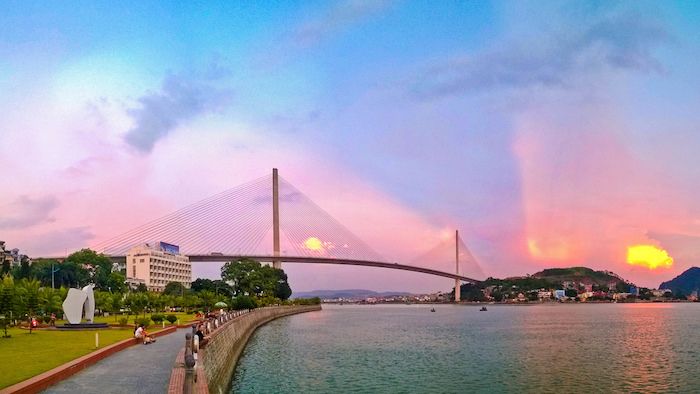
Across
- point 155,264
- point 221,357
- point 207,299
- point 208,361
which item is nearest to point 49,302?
point 221,357

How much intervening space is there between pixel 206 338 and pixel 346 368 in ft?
22.6

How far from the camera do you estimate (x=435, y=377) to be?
65.1 ft

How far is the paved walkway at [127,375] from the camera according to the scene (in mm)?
11633

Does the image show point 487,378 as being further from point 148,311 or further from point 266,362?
point 148,311

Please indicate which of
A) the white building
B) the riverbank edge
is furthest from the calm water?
the white building

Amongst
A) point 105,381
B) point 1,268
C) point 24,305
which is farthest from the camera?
point 1,268

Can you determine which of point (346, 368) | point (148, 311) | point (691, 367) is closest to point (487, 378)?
point (346, 368)

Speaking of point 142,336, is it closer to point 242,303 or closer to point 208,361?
point 208,361

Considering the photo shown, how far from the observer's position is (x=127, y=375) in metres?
13.2

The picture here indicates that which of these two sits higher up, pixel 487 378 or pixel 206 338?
pixel 206 338

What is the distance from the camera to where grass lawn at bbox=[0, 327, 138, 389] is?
13039 millimetres

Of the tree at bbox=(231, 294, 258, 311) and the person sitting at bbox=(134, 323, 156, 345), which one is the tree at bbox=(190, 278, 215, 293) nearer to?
the tree at bbox=(231, 294, 258, 311)

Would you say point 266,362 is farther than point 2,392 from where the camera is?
Yes

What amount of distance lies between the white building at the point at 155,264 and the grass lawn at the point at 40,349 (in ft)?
234
